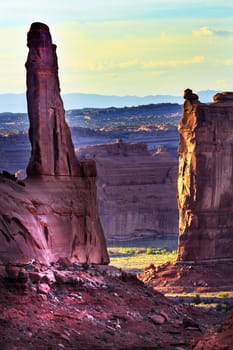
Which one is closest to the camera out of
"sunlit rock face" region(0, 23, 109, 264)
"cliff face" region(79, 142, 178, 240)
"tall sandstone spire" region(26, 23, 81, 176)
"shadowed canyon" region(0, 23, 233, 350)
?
"shadowed canyon" region(0, 23, 233, 350)

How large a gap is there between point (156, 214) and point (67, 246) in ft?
272

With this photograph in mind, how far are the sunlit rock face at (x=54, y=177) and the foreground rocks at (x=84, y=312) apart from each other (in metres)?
1.14

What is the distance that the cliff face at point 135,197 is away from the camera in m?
142

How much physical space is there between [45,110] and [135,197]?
273 feet

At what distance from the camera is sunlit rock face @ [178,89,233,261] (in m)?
94.1

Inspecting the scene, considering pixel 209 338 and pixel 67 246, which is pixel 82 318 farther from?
pixel 209 338

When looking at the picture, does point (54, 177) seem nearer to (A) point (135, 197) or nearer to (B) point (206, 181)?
(B) point (206, 181)

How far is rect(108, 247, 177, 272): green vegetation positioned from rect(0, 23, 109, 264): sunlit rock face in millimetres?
44803

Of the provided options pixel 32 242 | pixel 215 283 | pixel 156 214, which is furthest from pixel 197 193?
pixel 156 214

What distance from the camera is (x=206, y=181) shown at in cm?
9462

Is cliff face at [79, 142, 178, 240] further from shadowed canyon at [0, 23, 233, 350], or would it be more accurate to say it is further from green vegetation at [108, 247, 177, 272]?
shadowed canyon at [0, 23, 233, 350]

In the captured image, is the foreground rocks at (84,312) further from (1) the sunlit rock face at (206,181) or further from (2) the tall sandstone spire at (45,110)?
(1) the sunlit rock face at (206,181)

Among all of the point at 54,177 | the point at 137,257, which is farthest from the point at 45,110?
the point at 137,257

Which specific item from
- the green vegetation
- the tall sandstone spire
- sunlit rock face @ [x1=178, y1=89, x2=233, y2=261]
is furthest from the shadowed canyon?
the green vegetation
